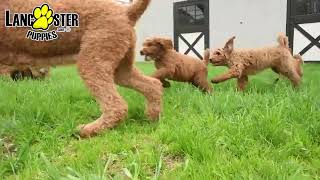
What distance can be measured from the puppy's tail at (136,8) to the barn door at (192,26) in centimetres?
1047

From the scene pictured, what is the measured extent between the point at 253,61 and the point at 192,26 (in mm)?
8707

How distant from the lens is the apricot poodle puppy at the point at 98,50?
13.8 feet

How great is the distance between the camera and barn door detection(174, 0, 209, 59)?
1501 centimetres

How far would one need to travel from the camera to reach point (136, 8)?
4.45 m

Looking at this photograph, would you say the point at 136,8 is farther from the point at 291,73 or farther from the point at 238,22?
the point at 238,22

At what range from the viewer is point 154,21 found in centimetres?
1723

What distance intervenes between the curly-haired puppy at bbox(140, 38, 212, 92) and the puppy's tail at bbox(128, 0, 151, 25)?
1.88 meters

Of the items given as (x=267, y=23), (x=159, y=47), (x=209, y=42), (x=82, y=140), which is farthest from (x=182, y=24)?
(x=82, y=140)

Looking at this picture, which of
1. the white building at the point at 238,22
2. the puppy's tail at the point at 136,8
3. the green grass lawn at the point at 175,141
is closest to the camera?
the green grass lawn at the point at 175,141

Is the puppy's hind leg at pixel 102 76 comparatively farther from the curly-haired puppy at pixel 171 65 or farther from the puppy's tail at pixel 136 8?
the curly-haired puppy at pixel 171 65

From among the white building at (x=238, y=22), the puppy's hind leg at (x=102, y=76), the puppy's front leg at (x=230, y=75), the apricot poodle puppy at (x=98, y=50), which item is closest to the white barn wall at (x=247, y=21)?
the white building at (x=238, y=22)

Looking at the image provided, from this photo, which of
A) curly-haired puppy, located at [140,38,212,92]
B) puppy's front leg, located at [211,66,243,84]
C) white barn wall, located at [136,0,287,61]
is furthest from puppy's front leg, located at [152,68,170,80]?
white barn wall, located at [136,0,287,61]

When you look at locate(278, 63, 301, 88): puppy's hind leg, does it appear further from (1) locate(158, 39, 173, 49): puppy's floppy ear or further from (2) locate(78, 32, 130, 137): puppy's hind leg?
(2) locate(78, 32, 130, 137): puppy's hind leg

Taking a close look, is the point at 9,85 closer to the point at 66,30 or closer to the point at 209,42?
the point at 66,30
